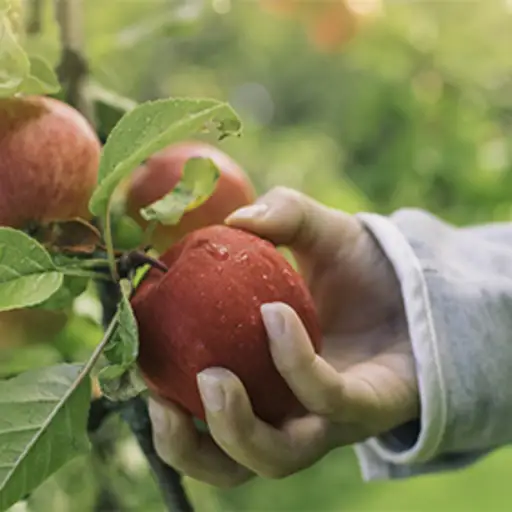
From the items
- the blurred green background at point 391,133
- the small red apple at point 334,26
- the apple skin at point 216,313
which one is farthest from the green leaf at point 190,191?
the small red apple at point 334,26

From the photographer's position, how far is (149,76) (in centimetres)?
113

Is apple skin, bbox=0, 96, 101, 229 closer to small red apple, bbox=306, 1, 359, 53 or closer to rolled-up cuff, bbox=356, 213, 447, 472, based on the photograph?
rolled-up cuff, bbox=356, 213, 447, 472

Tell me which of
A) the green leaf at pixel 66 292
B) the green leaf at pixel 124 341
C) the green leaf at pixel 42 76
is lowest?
the green leaf at pixel 66 292

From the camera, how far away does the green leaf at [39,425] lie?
33cm

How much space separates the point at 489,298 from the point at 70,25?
24cm

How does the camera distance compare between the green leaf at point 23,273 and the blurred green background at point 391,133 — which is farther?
the blurred green background at point 391,133

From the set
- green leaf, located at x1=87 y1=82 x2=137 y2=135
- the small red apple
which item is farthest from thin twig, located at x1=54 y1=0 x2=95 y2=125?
the small red apple

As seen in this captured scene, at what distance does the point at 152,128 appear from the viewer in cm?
33

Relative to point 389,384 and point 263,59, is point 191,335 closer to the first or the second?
point 389,384

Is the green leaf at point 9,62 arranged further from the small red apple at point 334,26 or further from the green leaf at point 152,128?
the small red apple at point 334,26

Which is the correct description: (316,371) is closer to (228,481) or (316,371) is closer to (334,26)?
(228,481)

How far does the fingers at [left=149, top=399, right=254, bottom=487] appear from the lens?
0.39 metres

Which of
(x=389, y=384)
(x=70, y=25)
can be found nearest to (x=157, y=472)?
(x=389, y=384)

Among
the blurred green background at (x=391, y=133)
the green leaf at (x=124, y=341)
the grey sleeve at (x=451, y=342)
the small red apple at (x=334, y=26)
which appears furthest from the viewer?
the small red apple at (x=334, y=26)
